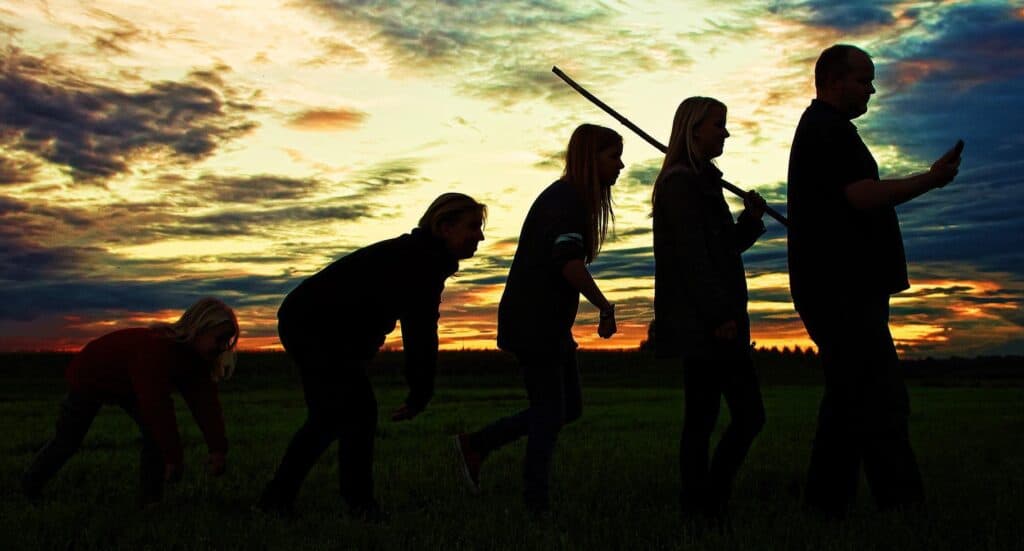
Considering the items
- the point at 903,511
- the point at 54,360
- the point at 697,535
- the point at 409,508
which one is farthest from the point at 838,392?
the point at 54,360

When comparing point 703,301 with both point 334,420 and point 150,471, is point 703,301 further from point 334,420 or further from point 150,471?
point 150,471

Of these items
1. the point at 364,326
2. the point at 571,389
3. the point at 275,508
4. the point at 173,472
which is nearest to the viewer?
the point at 173,472

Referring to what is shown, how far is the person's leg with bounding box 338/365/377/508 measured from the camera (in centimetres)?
569

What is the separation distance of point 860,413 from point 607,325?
149cm

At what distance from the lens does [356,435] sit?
225 inches

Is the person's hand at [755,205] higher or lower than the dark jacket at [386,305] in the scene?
higher

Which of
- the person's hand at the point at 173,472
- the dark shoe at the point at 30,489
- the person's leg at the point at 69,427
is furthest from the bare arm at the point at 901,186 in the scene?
the dark shoe at the point at 30,489

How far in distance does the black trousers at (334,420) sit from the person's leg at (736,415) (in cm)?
199

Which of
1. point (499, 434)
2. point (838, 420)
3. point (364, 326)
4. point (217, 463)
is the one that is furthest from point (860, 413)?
point (217, 463)

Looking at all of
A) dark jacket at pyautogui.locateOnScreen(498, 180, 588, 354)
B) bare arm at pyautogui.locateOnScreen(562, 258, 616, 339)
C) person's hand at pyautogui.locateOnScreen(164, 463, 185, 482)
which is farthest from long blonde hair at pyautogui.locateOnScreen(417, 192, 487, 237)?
person's hand at pyautogui.locateOnScreen(164, 463, 185, 482)

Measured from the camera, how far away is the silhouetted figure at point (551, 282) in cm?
568

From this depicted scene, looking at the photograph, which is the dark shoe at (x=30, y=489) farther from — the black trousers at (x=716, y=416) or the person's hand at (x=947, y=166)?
the person's hand at (x=947, y=166)

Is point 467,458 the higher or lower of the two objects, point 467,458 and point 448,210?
the lower

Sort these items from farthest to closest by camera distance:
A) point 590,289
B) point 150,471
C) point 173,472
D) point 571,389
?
point 150,471 < point 571,389 < point 173,472 < point 590,289
